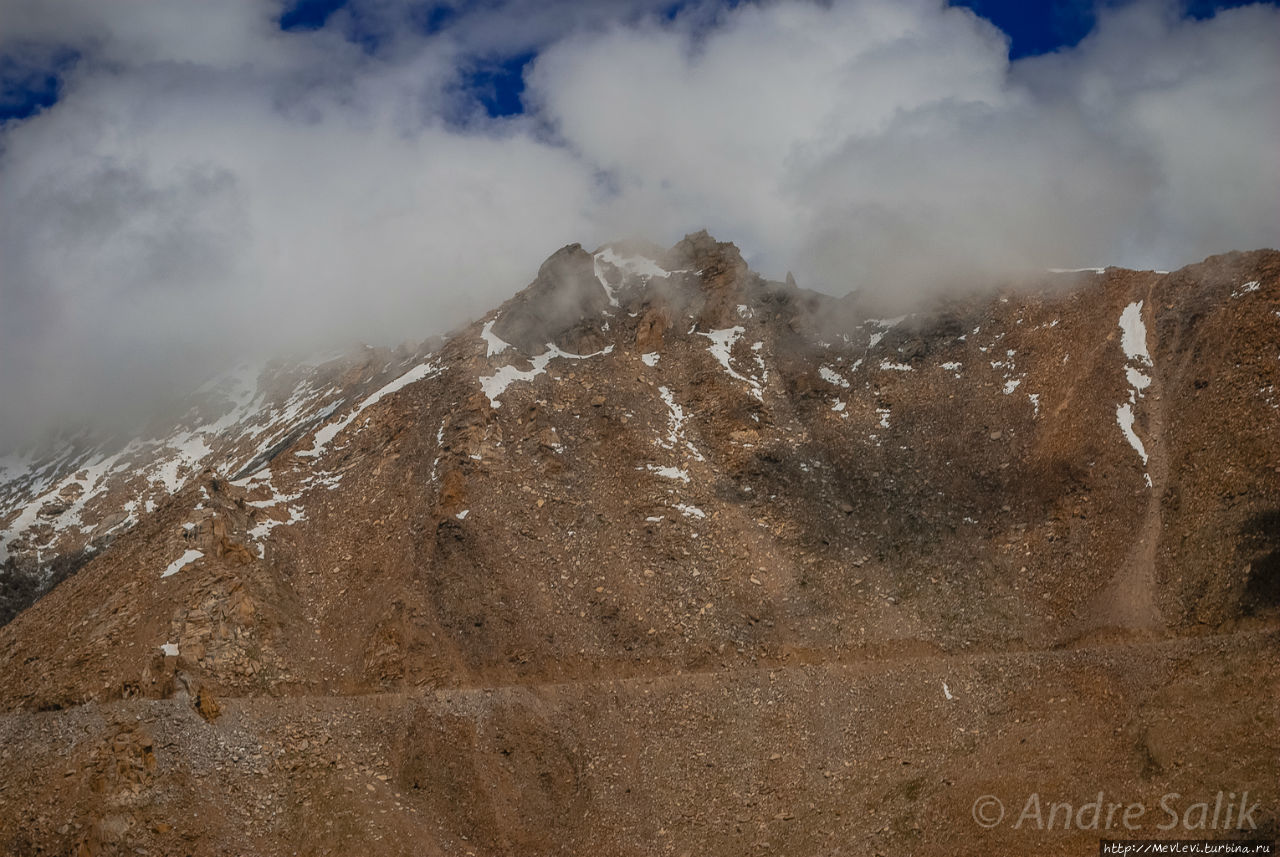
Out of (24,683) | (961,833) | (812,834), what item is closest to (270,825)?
(24,683)

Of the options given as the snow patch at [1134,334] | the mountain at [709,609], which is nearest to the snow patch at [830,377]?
the mountain at [709,609]

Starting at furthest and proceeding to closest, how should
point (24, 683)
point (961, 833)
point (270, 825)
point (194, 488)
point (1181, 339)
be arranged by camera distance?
1. point (1181, 339)
2. point (194, 488)
3. point (24, 683)
4. point (270, 825)
5. point (961, 833)

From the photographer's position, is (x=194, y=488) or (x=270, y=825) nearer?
(x=270, y=825)

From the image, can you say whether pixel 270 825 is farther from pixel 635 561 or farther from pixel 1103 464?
pixel 1103 464

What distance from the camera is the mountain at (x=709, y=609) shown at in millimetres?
31594

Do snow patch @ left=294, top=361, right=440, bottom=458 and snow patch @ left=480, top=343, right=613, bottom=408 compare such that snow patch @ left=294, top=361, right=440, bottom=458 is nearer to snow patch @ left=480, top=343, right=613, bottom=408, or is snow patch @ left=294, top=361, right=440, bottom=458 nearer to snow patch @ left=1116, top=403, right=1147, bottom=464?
snow patch @ left=480, top=343, right=613, bottom=408

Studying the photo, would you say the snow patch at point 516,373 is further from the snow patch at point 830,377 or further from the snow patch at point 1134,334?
the snow patch at point 1134,334

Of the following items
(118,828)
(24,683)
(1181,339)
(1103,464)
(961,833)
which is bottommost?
(961,833)

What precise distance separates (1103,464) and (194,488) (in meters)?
55.5

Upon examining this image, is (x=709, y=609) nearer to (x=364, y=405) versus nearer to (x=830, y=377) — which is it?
(x=830, y=377)

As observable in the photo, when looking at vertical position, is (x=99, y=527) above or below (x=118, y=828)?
above

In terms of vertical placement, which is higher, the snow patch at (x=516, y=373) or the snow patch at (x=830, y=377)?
the snow patch at (x=516, y=373)

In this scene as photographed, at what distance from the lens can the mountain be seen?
31.6m

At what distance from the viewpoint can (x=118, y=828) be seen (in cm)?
2995
